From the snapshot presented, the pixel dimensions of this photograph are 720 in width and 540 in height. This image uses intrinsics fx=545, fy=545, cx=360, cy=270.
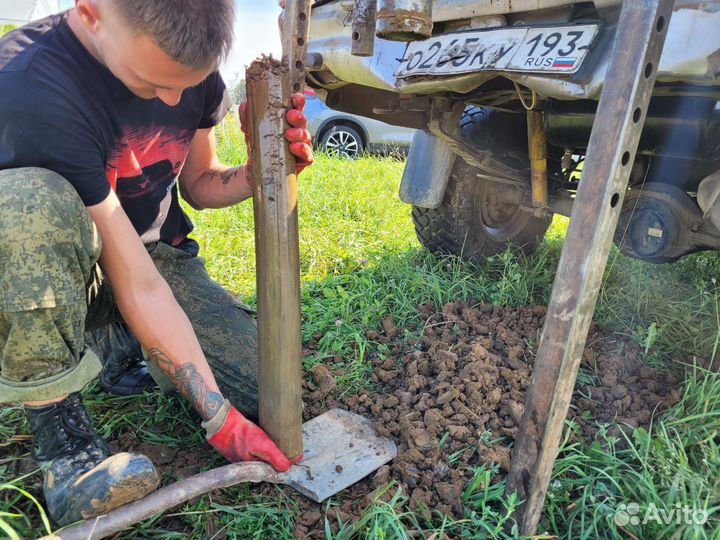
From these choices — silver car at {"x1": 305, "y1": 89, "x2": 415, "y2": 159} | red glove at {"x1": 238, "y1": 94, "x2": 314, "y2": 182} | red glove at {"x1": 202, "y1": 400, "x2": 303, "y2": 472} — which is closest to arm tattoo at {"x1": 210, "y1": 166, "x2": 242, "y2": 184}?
red glove at {"x1": 238, "y1": 94, "x2": 314, "y2": 182}

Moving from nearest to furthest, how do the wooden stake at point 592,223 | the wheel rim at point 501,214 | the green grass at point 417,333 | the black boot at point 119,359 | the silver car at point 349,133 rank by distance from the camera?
the wooden stake at point 592,223 < the green grass at point 417,333 < the black boot at point 119,359 < the wheel rim at point 501,214 < the silver car at point 349,133

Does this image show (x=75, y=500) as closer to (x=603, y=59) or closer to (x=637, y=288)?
(x=603, y=59)

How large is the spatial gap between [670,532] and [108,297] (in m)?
1.68

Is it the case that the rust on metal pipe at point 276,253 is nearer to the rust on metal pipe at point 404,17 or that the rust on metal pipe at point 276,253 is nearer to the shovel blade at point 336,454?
the shovel blade at point 336,454

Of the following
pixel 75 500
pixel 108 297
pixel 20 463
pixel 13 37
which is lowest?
pixel 20 463

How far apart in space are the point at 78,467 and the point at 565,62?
1.70 meters

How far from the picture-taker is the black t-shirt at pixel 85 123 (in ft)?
4.34

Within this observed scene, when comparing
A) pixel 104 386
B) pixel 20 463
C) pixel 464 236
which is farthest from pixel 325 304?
pixel 20 463

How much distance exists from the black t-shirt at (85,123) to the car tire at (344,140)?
22.0 ft

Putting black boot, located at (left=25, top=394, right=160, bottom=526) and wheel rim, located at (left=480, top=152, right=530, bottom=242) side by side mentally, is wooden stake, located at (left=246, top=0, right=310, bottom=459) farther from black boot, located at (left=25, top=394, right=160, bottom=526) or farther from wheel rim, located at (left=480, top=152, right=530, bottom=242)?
wheel rim, located at (left=480, top=152, right=530, bottom=242)

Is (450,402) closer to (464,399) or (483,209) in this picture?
(464,399)

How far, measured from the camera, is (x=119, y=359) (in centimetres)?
208

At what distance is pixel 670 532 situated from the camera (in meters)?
1.30

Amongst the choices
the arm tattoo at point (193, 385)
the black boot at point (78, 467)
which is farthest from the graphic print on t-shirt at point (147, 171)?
the black boot at point (78, 467)
